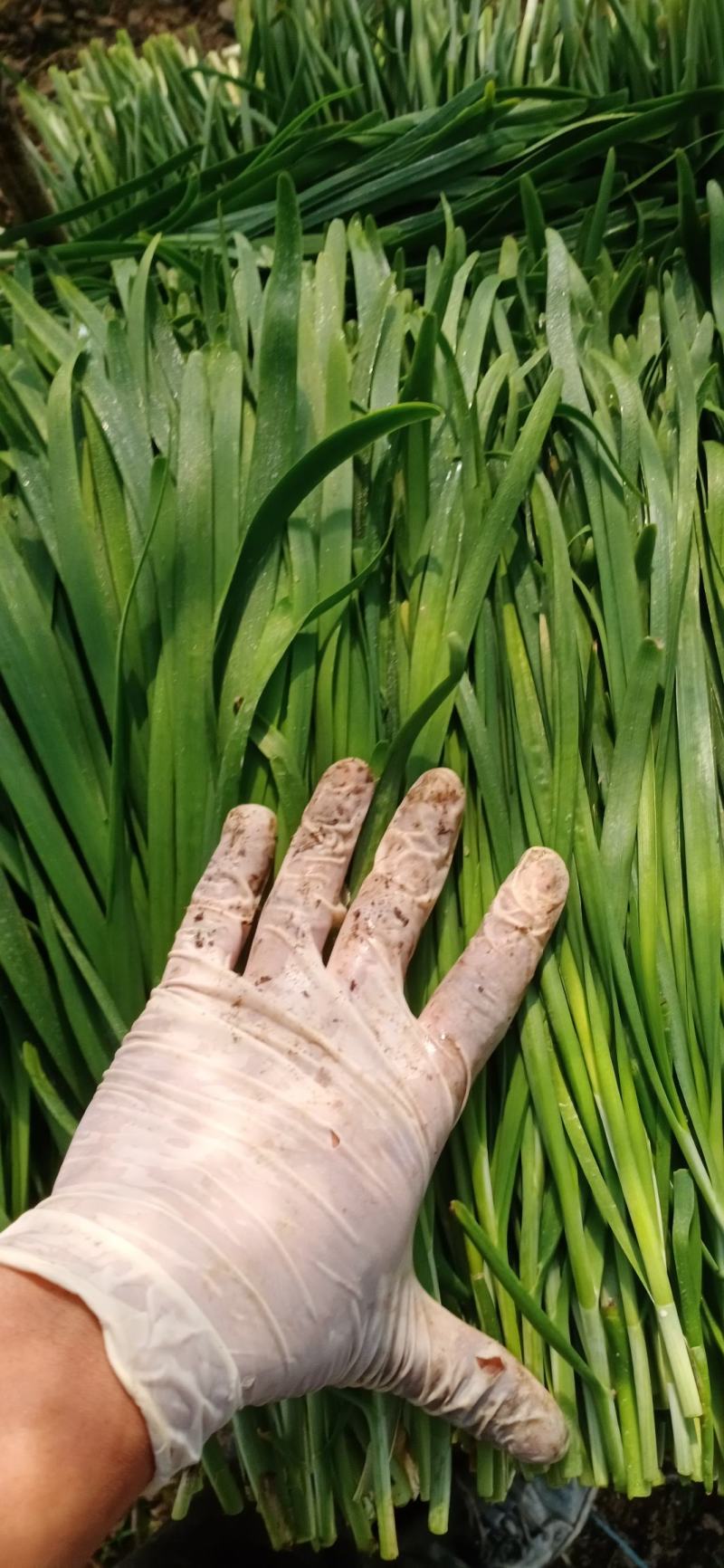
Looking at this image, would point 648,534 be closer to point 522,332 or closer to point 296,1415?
point 522,332

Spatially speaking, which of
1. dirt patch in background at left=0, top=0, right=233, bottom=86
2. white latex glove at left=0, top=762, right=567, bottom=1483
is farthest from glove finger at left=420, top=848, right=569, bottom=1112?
dirt patch in background at left=0, top=0, right=233, bottom=86

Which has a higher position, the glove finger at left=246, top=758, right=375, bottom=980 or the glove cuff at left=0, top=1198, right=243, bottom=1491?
the glove finger at left=246, top=758, right=375, bottom=980

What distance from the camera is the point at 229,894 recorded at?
0.80 meters

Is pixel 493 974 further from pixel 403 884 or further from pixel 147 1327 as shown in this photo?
pixel 147 1327

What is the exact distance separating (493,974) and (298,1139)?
0.21 meters

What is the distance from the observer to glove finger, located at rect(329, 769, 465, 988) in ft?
2.56

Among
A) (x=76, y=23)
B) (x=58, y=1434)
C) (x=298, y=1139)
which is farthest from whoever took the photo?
(x=76, y=23)

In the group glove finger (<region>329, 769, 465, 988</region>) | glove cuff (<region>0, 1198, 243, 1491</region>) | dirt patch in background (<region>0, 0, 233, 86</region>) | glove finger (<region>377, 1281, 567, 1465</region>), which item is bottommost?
glove finger (<region>377, 1281, 567, 1465</region>)

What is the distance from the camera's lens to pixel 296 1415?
817 mm

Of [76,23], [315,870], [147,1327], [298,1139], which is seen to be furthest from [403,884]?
[76,23]

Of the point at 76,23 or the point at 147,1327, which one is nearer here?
the point at 147,1327

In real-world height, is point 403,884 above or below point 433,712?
below

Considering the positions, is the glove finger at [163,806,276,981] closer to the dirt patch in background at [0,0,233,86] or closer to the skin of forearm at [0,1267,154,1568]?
the skin of forearm at [0,1267,154,1568]

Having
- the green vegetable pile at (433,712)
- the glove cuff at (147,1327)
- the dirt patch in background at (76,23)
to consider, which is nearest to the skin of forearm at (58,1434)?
the glove cuff at (147,1327)
